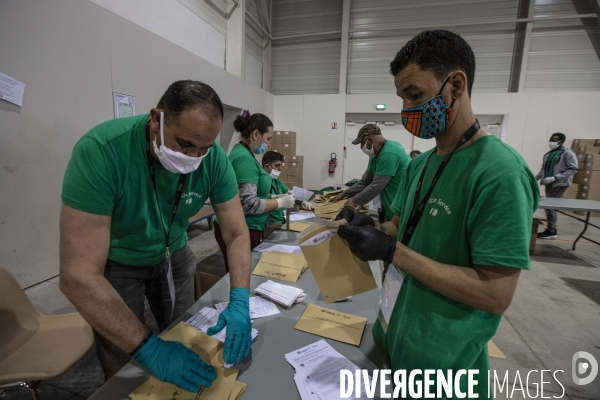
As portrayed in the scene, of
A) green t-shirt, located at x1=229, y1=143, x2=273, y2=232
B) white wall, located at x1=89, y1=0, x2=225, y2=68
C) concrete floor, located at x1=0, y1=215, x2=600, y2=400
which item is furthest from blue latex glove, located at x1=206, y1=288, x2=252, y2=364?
white wall, located at x1=89, y1=0, x2=225, y2=68

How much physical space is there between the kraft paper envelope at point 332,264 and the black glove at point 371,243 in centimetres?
12

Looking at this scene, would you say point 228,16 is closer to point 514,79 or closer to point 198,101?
point 198,101

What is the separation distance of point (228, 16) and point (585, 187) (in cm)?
833

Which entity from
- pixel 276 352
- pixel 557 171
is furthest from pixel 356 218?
pixel 557 171

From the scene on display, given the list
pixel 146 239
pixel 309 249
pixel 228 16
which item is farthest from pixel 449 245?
pixel 228 16

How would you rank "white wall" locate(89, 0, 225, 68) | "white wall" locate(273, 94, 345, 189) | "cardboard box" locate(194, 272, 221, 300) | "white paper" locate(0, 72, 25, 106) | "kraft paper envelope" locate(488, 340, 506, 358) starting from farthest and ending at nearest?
"white wall" locate(273, 94, 345, 189)
"white wall" locate(89, 0, 225, 68)
"white paper" locate(0, 72, 25, 106)
"kraft paper envelope" locate(488, 340, 506, 358)
"cardboard box" locate(194, 272, 221, 300)

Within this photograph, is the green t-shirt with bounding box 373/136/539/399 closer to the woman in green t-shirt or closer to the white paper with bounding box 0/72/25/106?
the woman in green t-shirt

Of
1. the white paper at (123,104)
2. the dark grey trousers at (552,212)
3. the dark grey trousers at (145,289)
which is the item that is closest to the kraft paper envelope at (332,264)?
the dark grey trousers at (145,289)

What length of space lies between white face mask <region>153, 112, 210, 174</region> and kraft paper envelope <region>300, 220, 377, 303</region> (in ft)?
1.56

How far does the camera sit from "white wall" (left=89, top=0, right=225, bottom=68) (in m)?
3.50

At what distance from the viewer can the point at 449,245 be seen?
72 cm

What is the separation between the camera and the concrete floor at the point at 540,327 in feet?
5.62

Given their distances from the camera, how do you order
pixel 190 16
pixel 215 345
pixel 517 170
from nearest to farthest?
pixel 517 170
pixel 215 345
pixel 190 16

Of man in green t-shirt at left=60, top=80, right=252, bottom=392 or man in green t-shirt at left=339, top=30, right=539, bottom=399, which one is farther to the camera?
man in green t-shirt at left=60, top=80, right=252, bottom=392
